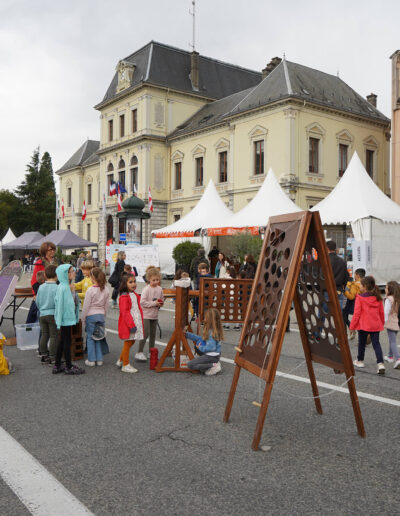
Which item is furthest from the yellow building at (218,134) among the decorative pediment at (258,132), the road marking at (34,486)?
the road marking at (34,486)

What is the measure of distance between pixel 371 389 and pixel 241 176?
30.4 meters

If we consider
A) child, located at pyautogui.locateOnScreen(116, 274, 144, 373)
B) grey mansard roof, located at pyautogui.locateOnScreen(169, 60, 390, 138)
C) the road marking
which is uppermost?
grey mansard roof, located at pyautogui.locateOnScreen(169, 60, 390, 138)

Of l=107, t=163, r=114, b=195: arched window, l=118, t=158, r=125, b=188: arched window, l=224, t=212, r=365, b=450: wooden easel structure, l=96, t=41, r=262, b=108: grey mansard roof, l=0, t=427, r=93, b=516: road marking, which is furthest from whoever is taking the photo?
l=107, t=163, r=114, b=195: arched window

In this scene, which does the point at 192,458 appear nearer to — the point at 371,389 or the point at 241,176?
the point at 371,389

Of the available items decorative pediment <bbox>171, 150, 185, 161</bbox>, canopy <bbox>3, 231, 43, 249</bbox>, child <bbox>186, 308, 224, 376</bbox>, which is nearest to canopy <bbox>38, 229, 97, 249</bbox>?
canopy <bbox>3, 231, 43, 249</bbox>

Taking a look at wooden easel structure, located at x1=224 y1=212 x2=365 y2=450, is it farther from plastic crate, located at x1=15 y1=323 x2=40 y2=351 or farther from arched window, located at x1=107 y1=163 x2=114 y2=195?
arched window, located at x1=107 y1=163 x2=114 y2=195

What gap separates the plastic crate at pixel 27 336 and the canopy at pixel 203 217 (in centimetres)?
1357

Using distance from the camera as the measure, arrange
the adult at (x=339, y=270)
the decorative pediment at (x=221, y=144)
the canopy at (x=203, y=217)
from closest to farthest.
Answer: the adult at (x=339, y=270) → the canopy at (x=203, y=217) → the decorative pediment at (x=221, y=144)

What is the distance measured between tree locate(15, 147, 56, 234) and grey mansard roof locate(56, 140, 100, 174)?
1500 cm

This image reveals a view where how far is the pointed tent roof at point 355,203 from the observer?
1755 cm

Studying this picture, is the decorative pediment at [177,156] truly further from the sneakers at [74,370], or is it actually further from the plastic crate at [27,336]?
the sneakers at [74,370]

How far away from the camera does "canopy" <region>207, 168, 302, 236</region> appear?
19231mm

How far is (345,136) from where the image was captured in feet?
112

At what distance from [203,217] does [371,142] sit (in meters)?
19.4
